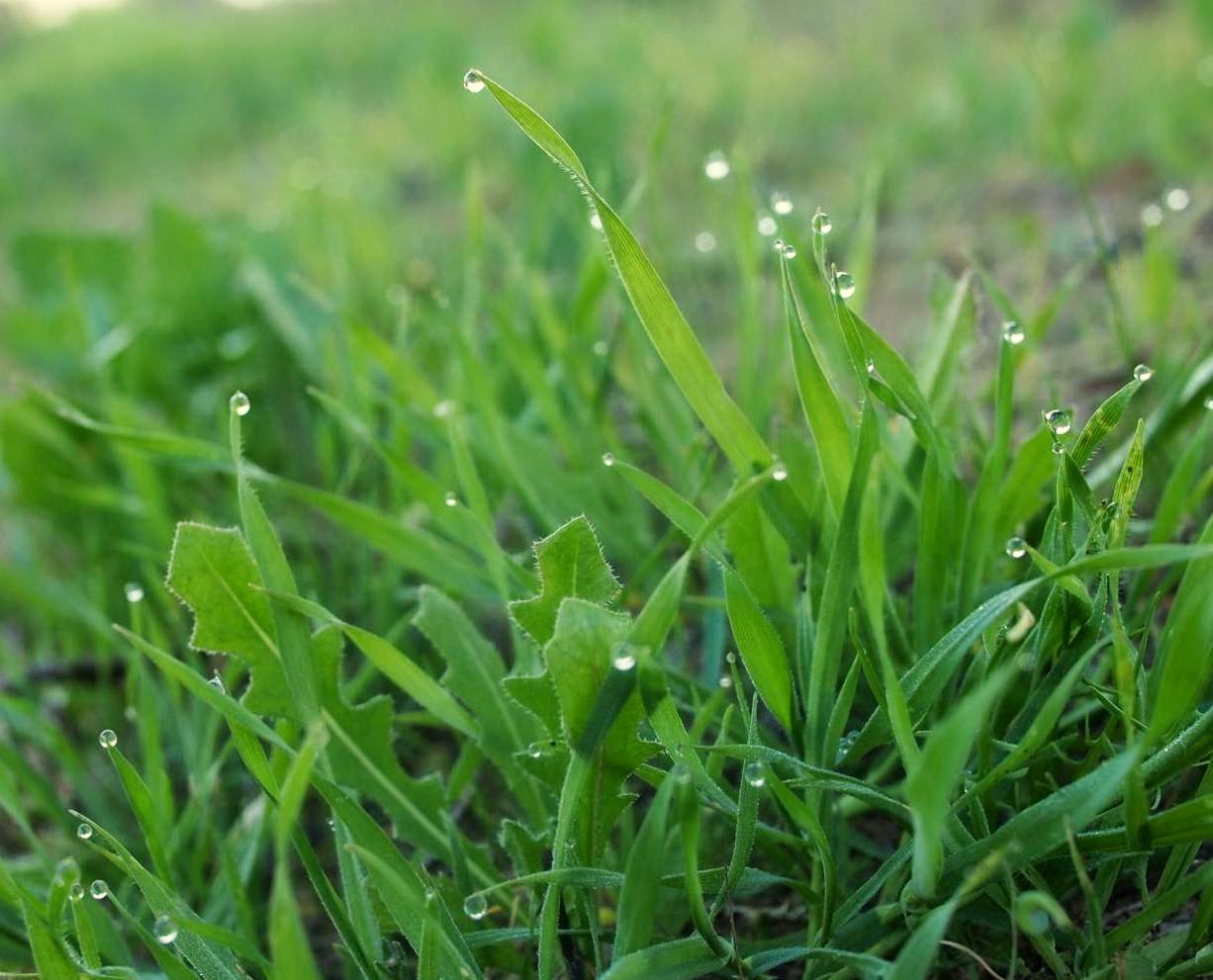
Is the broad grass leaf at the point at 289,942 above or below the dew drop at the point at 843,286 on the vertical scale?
below

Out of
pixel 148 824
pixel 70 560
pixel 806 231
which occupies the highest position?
pixel 806 231

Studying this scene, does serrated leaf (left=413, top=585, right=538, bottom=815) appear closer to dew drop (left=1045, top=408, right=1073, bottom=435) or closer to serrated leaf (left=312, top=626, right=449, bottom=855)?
serrated leaf (left=312, top=626, right=449, bottom=855)

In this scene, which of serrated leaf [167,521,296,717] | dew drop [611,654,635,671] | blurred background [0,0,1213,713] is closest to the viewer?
dew drop [611,654,635,671]

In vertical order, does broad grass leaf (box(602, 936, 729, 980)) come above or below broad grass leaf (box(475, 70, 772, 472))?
below

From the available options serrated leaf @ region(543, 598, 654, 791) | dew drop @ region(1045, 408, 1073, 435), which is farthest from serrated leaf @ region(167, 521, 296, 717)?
dew drop @ region(1045, 408, 1073, 435)

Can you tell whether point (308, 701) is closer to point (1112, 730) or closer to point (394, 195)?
point (1112, 730)

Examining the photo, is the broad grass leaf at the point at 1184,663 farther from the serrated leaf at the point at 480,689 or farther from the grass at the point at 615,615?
the serrated leaf at the point at 480,689

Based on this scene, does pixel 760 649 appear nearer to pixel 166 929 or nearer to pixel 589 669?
pixel 589 669

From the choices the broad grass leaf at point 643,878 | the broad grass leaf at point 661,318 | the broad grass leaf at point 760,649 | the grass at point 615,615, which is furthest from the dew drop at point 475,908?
the broad grass leaf at point 661,318

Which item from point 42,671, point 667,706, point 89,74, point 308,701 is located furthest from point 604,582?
point 89,74
